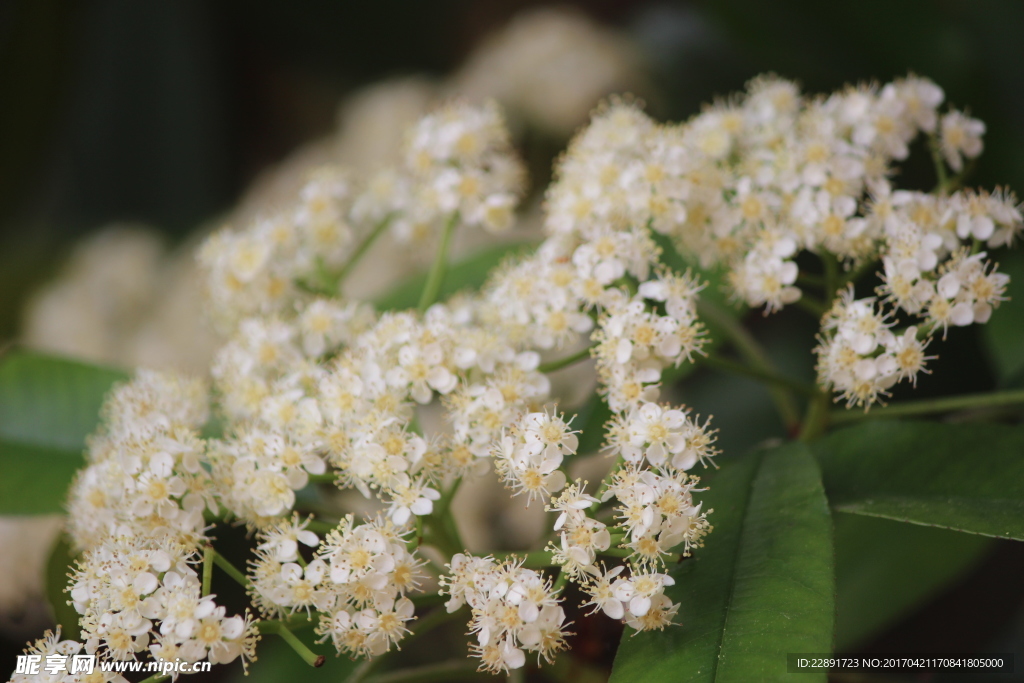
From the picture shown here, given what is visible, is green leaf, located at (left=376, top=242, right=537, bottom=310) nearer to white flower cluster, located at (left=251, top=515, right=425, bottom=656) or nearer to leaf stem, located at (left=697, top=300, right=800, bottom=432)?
leaf stem, located at (left=697, top=300, right=800, bottom=432)

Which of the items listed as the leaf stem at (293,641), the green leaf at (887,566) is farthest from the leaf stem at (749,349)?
the leaf stem at (293,641)

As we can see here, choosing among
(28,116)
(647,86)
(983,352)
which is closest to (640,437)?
(983,352)

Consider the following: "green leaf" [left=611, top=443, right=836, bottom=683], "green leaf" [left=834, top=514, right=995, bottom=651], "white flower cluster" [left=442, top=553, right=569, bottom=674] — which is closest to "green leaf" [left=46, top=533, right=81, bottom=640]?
"white flower cluster" [left=442, top=553, right=569, bottom=674]

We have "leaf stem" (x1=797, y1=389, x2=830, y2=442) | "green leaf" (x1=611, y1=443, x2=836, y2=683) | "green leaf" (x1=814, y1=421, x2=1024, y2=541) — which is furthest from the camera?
"leaf stem" (x1=797, y1=389, x2=830, y2=442)

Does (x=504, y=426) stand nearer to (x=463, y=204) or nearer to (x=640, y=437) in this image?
(x=640, y=437)

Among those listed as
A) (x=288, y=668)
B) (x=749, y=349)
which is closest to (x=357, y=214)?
(x=749, y=349)

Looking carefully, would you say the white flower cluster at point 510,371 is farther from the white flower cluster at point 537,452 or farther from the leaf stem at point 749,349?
the leaf stem at point 749,349
